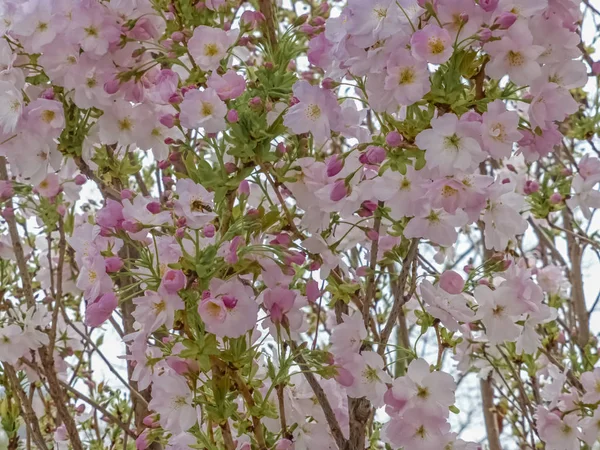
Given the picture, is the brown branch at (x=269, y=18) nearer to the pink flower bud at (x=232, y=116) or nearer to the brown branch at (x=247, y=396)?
the pink flower bud at (x=232, y=116)

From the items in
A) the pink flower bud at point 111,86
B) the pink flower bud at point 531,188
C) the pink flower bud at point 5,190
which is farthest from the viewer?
the pink flower bud at point 531,188

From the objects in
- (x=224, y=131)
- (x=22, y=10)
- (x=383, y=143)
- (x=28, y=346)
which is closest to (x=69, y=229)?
(x=28, y=346)

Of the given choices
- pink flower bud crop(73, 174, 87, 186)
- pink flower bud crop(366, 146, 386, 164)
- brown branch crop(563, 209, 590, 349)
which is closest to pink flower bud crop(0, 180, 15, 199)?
pink flower bud crop(73, 174, 87, 186)

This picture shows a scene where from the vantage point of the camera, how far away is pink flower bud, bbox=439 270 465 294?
3.25ft

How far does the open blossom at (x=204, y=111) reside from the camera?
915 mm

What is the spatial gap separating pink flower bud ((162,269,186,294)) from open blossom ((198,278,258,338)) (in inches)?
1.3

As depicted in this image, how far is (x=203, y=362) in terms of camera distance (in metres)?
0.88

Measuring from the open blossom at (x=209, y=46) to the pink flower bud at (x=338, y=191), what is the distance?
25 cm

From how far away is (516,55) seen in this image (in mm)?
869

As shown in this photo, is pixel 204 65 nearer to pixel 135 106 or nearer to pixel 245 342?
pixel 135 106

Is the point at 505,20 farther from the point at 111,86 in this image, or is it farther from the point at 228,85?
the point at 111,86

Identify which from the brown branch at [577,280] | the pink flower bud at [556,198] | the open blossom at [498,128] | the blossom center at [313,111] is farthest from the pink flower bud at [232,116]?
the brown branch at [577,280]

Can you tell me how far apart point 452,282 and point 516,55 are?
314 millimetres

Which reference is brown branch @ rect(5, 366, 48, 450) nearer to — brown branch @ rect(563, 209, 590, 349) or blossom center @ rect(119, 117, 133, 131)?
blossom center @ rect(119, 117, 133, 131)
